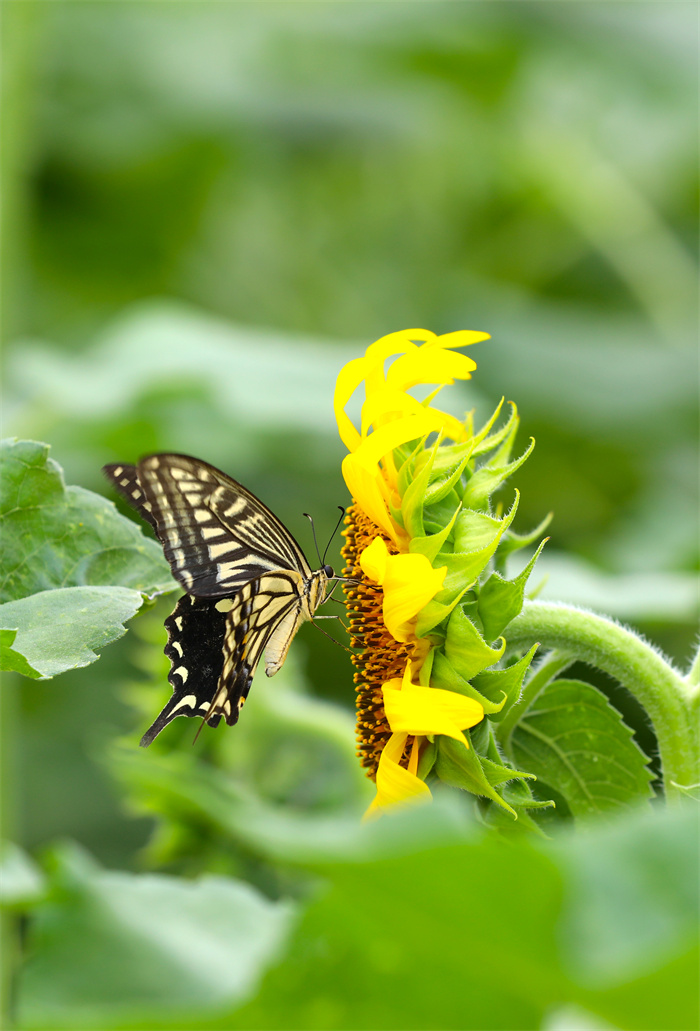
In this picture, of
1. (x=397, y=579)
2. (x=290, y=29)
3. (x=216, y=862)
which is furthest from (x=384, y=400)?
(x=290, y=29)

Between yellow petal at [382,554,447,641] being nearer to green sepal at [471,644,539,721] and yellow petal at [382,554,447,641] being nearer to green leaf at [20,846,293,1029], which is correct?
green sepal at [471,644,539,721]

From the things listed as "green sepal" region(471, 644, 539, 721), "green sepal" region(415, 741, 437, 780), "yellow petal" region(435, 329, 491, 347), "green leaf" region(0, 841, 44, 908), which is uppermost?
"yellow petal" region(435, 329, 491, 347)

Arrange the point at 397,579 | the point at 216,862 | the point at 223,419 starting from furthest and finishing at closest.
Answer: the point at 223,419 → the point at 216,862 → the point at 397,579

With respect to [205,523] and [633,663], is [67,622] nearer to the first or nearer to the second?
[205,523]

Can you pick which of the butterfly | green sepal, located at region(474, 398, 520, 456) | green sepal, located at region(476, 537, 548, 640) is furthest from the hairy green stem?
the butterfly

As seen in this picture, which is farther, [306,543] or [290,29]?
[290,29]

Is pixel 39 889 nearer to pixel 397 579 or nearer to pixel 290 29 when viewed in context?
pixel 397 579

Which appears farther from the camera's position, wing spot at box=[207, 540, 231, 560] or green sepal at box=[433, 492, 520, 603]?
wing spot at box=[207, 540, 231, 560]
